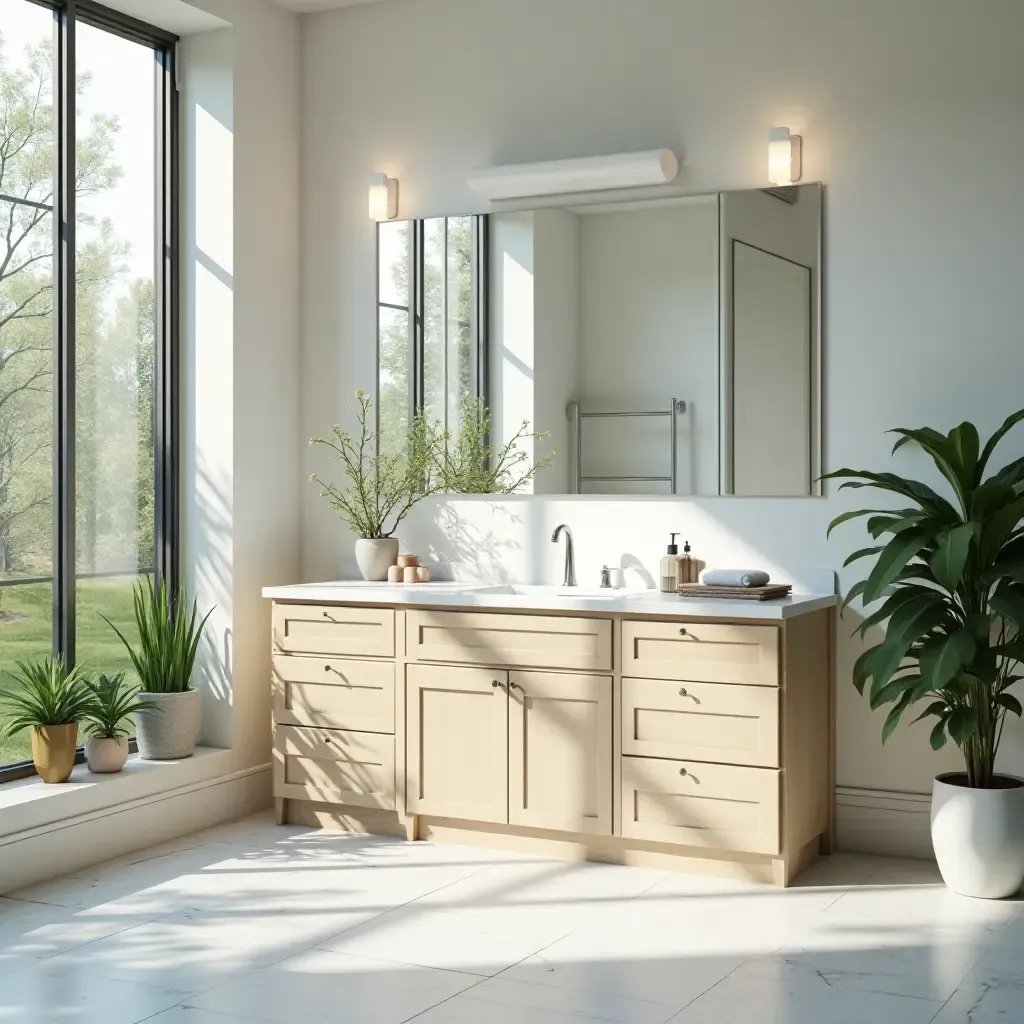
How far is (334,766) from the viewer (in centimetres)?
441

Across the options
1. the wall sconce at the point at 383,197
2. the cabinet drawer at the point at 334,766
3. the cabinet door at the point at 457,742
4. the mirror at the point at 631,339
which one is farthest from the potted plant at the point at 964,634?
the wall sconce at the point at 383,197

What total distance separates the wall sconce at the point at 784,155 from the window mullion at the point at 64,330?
2.29m

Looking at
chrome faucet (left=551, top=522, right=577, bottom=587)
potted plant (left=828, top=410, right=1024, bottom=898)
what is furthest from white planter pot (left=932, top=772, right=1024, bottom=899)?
chrome faucet (left=551, top=522, right=577, bottom=587)

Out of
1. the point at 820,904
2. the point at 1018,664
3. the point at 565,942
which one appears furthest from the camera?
the point at 1018,664

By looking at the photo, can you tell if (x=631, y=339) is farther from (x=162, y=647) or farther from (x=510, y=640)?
(x=162, y=647)

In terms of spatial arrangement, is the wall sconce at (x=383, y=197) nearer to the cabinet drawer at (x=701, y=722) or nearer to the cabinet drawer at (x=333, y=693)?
the cabinet drawer at (x=333, y=693)

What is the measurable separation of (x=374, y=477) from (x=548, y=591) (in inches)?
34.5

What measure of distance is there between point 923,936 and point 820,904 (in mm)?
342

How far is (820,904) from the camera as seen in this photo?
3631mm

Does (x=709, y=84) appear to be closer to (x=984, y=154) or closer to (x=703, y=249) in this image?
(x=703, y=249)

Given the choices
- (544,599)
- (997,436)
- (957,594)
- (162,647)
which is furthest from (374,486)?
(997,436)

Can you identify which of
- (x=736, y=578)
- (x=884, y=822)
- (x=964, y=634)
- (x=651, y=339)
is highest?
(x=651, y=339)

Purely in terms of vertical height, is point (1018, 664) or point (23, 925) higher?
point (1018, 664)

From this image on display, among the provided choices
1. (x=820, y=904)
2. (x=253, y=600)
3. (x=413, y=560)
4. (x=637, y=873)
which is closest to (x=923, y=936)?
(x=820, y=904)
